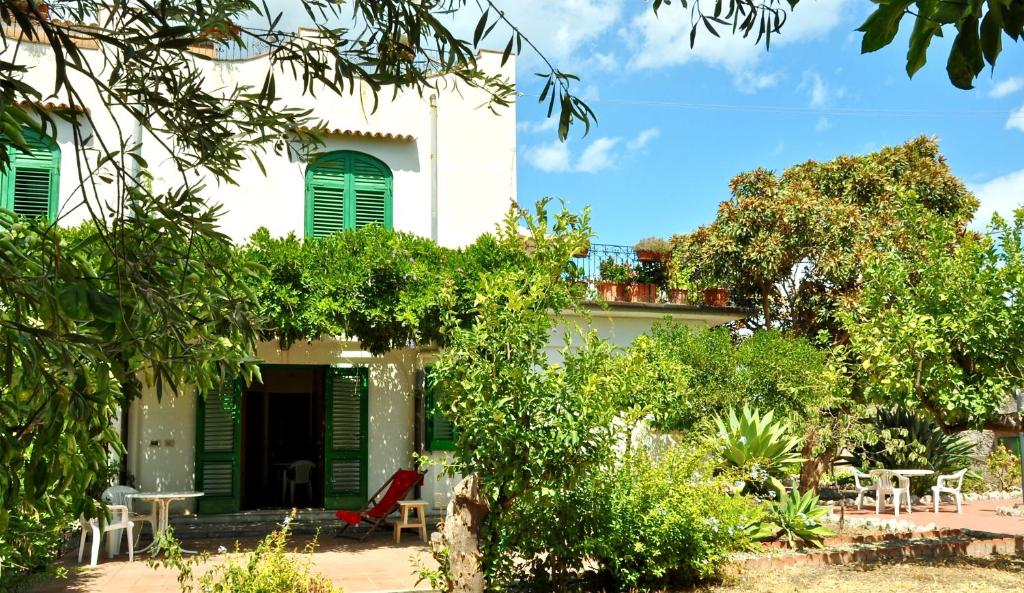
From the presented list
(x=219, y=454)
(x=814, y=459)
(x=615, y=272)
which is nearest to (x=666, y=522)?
(x=814, y=459)

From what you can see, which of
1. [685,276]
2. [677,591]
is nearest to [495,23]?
[677,591]

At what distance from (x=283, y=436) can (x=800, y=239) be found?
10.1 meters

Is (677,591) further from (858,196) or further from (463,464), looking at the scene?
(858,196)

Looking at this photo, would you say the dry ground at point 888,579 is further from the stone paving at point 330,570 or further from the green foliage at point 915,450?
the green foliage at point 915,450

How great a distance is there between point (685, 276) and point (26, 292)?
1501 cm

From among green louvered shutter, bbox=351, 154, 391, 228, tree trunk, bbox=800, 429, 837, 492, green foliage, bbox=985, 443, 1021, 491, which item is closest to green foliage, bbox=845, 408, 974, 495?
green foliage, bbox=985, 443, 1021, 491

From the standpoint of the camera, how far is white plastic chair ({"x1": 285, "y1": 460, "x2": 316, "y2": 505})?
49.5 ft

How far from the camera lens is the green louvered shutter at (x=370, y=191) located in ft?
42.2

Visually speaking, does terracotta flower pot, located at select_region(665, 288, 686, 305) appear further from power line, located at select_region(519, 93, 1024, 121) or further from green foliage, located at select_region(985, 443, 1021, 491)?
green foliage, located at select_region(985, 443, 1021, 491)

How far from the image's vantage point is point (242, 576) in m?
6.20

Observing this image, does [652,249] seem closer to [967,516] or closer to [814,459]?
[814,459]

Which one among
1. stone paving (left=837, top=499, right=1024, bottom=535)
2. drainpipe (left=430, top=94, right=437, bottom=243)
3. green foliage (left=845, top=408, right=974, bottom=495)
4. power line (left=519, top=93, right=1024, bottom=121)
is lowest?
stone paving (left=837, top=499, right=1024, bottom=535)

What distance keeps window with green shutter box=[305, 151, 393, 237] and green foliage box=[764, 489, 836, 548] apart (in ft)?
20.5

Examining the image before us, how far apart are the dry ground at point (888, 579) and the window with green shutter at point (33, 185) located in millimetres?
9018
